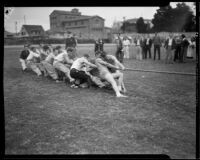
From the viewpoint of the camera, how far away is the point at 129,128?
391 cm

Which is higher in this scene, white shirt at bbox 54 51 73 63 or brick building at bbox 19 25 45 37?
brick building at bbox 19 25 45 37

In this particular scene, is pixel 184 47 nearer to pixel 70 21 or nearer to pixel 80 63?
pixel 70 21

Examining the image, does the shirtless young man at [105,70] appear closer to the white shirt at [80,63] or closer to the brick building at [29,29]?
the white shirt at [80,63]

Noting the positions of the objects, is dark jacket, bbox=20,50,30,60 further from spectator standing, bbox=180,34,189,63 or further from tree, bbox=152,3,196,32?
spectator standing, bbox=180,34,189,63

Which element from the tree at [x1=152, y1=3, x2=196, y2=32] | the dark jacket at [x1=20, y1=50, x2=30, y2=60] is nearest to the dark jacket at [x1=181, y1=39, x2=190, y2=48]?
the tree at [x1=152, y1=3, x2=196, y2=32]

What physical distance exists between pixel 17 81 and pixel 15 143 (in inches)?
219

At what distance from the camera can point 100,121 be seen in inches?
167

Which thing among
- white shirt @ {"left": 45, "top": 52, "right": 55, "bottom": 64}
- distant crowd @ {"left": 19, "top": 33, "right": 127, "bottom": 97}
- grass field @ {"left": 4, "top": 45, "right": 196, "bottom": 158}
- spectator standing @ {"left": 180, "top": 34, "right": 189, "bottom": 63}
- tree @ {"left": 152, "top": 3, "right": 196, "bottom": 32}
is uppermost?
tree @ {"left": 152, "top": 3, "right": 196, "bottom": 32}

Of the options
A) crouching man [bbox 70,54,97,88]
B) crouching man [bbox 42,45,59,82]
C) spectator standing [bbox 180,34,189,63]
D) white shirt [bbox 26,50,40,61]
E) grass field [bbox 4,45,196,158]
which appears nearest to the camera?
grass field [bbox 4,45,196,158]

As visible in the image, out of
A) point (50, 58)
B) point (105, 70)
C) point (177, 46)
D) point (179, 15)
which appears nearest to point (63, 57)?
point (50, 58)

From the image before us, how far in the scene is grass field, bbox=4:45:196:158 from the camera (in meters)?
3.30

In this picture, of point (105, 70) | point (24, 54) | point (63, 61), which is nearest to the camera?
point (105, 70)
